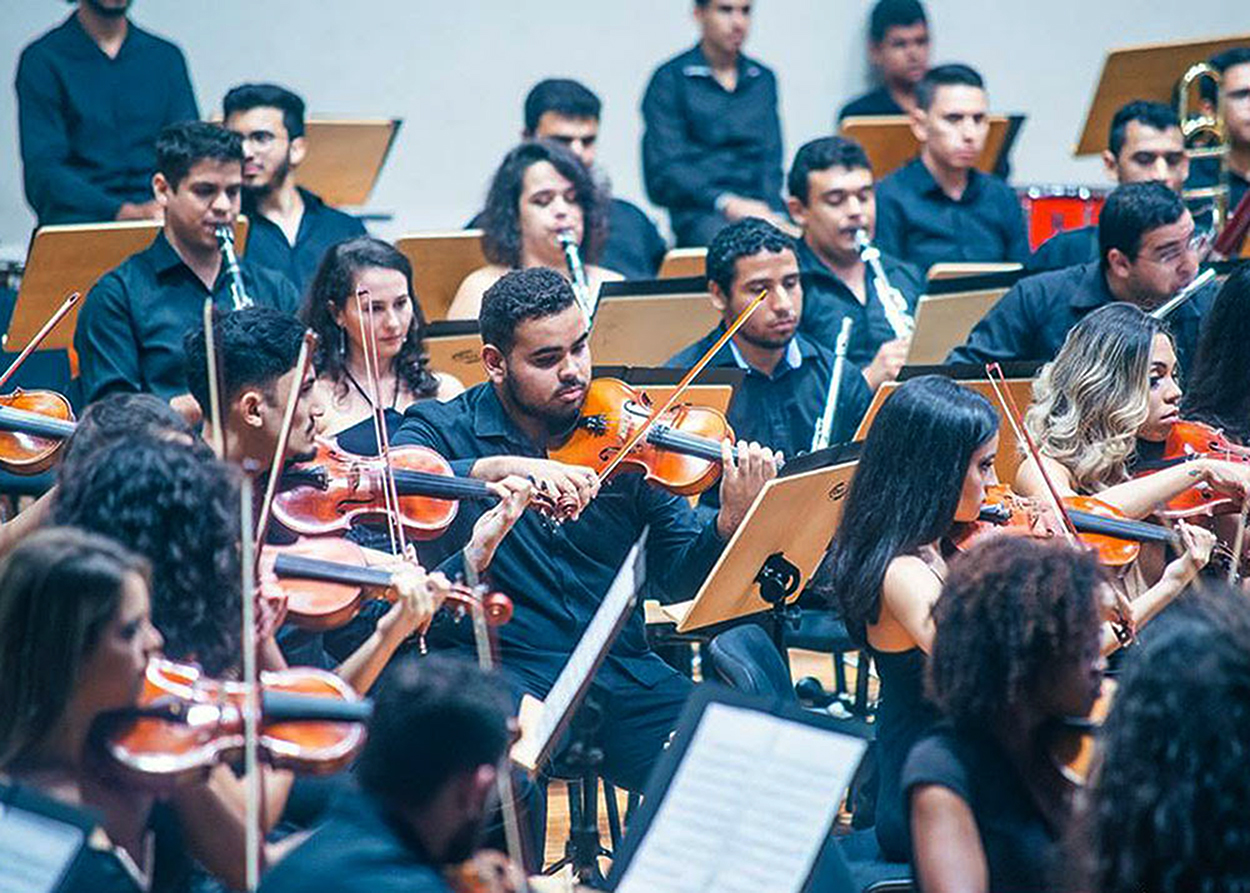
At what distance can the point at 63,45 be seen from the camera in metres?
5.48

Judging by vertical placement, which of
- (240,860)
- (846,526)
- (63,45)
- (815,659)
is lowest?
(815,659)

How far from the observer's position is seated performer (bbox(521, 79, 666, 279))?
A: 560 cm

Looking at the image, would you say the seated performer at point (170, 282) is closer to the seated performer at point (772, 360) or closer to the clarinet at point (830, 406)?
the seated performer at point (772, 360)

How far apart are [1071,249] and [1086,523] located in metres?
1.91

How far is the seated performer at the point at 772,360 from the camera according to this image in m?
4.12

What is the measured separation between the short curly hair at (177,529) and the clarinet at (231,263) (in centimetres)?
180

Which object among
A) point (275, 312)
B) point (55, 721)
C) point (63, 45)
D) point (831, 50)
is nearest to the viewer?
point (55, 721)

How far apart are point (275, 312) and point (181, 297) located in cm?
98

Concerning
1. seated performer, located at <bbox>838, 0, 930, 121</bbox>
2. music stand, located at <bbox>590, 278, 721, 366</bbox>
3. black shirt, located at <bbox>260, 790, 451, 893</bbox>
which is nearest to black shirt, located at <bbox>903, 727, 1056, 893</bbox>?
black shirt, located at <bbox>260, 790, 451, 893</bbox>

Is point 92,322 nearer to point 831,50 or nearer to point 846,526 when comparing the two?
point 846,526

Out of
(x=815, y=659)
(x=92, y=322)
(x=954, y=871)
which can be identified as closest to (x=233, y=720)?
(x=954, y=871)

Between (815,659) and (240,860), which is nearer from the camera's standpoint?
(240,860)

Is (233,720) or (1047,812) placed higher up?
(233,720)

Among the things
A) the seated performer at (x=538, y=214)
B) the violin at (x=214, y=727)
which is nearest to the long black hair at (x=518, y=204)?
the seated performer at (x=538, y=214)
